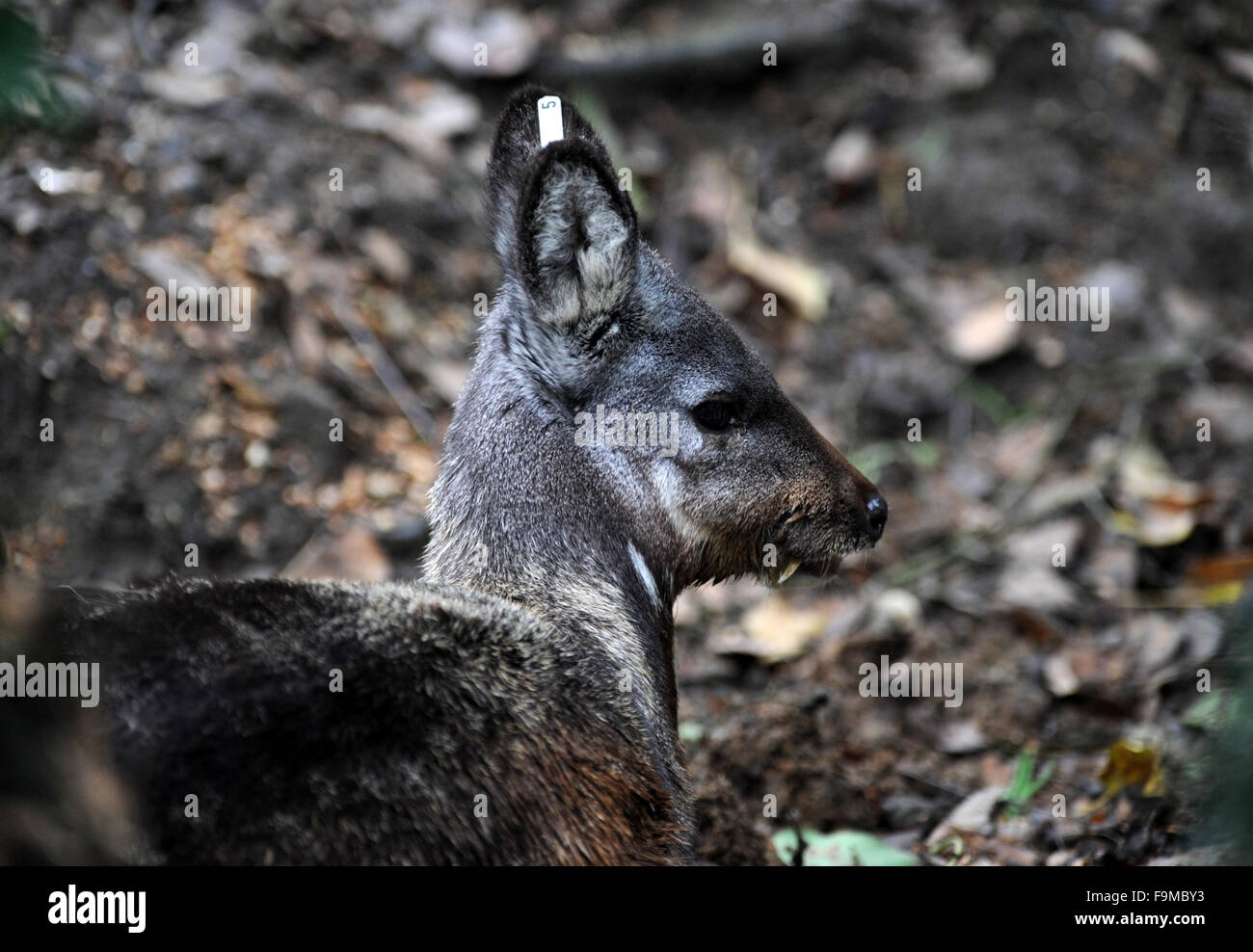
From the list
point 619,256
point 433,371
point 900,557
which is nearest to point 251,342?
point 433,371

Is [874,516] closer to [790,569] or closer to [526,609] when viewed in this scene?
[790,569]

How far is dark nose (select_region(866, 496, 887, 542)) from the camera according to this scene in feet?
18.2

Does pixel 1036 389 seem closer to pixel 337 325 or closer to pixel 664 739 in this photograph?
pixel 337 325

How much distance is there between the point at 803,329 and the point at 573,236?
5577 mm

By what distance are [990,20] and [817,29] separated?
5.08ft

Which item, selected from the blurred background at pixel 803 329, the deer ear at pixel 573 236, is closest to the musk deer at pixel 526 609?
the deer ear at pixel 573 236

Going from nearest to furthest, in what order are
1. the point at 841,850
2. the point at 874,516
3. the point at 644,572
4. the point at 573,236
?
1. the point at 573,236
2. the point at 644,572
3. the point at 874,516
4. the point at 841,850

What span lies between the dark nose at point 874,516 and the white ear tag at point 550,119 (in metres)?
2.05

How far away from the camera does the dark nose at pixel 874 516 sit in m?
5.56

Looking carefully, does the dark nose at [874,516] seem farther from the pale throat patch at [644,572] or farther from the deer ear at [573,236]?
the deer ear at [573,236]

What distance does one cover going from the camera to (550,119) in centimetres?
540

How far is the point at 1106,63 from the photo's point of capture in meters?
11.2

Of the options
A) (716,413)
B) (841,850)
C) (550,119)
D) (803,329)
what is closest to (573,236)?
(550,119)

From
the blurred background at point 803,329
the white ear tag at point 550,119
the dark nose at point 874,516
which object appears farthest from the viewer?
the blurred background at point 803,329
